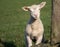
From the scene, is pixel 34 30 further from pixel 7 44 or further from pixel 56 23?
pixel 7 44

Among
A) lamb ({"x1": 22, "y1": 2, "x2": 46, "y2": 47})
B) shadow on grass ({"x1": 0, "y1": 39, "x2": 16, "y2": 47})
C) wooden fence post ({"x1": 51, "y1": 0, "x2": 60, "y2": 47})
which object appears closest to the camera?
wooden fence post ({"x1": 51, "y1": 0, "x2": 60, "y2": 47})

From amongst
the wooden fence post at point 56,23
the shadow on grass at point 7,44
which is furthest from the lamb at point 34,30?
the shadow on grass at point 7,44

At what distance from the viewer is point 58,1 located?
7672mm

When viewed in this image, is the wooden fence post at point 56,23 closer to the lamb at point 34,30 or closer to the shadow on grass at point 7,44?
the lamb at point 34,30

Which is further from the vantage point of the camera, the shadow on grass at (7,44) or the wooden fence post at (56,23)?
the shadow on grass at (7,44)

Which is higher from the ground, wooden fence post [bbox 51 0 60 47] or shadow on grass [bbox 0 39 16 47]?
wooden fence post [bbox 51 0 60 47]

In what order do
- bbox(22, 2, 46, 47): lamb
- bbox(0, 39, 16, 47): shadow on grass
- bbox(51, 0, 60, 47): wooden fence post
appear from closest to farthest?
1. bbox(51, 0, 60, 47): wooden fence post
2. bbox(22, 2, 46, 47): lamb
3. bbox(0, 39, 16, 47): shadow on grass

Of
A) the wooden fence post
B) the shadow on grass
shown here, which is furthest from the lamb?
the shadow on grass

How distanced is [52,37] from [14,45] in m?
2.89

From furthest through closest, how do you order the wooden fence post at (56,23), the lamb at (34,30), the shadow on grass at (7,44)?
the shadow on grass at (7,44)
the lamb at (34,30)
the wooden fence post at (56,23)

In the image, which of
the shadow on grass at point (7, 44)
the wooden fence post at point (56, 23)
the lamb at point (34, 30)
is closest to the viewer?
the wooden fence post at point (56, 23)

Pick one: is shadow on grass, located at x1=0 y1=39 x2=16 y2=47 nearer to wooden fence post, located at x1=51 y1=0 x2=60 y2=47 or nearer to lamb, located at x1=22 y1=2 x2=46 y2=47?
lamb, located at x1=22 y1=2 x2=46 y2=47

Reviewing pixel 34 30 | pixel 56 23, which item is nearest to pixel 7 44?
pixel 34 30

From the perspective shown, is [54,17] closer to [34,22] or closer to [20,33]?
[34,22]
